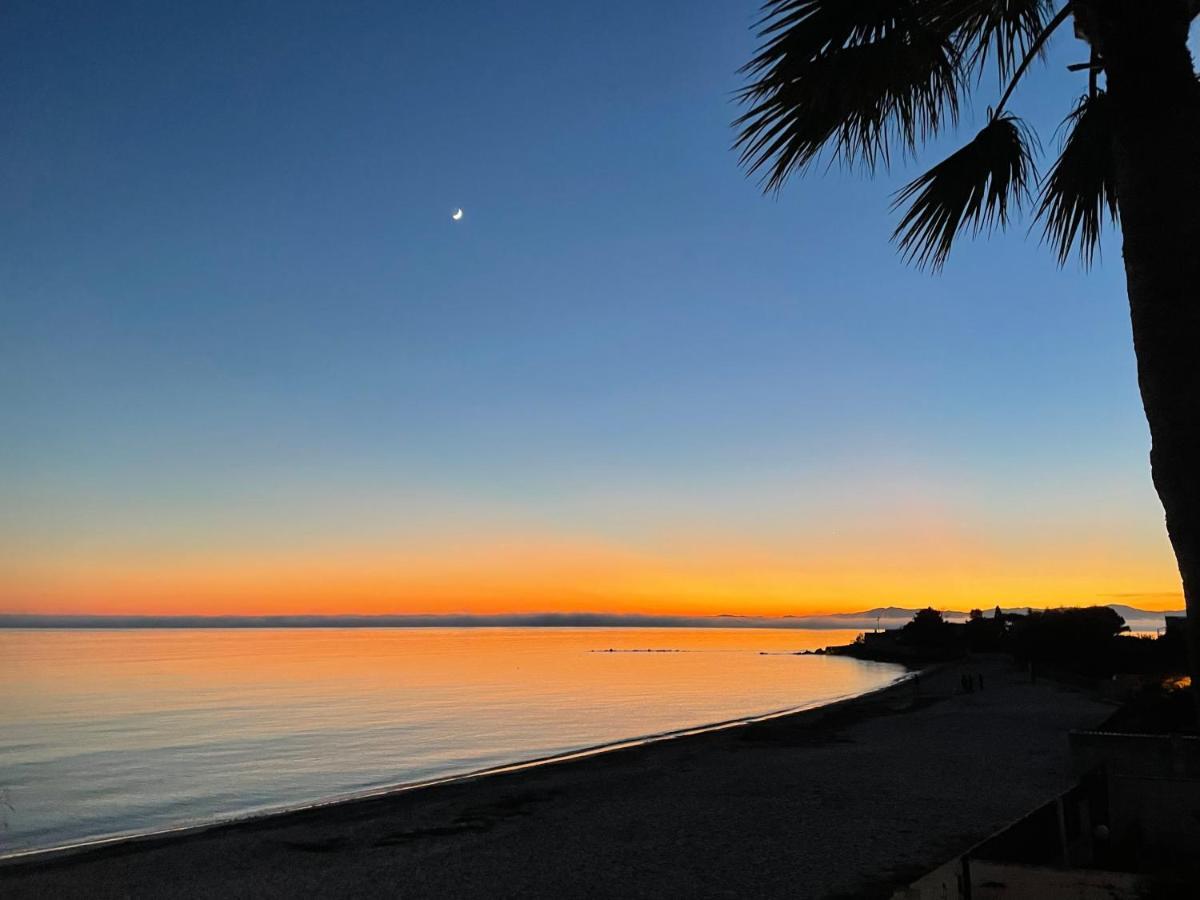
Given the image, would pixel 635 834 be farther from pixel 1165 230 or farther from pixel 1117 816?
pixel 1165 230

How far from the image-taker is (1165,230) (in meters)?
3.56

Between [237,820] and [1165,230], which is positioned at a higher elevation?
[1165,230]

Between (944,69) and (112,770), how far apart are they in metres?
31.6

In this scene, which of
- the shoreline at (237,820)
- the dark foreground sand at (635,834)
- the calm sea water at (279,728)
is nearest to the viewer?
the dark foreground sand at (635,834)

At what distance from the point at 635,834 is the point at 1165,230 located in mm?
11996

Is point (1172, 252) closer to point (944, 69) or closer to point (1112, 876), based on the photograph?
point (944, 69)

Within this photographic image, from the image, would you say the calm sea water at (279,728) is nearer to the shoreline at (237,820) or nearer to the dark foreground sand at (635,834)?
the shoreline at (237,820)

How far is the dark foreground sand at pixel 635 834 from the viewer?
1078 centimetres

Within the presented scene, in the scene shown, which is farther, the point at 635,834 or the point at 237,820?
the point at 237,820

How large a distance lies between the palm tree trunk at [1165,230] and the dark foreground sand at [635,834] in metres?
7.85

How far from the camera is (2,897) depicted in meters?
11.1

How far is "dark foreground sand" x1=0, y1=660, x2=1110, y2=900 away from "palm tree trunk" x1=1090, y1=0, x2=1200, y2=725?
785 centimetres

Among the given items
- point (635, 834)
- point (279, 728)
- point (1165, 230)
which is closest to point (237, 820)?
point (635, 834)

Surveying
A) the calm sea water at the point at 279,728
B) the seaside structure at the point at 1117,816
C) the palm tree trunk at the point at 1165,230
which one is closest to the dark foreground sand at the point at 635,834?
the seaside structure at the point at 1117,816
